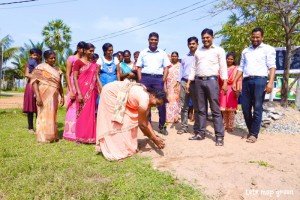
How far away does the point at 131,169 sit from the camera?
14.8ft

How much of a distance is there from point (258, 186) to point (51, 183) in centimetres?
230

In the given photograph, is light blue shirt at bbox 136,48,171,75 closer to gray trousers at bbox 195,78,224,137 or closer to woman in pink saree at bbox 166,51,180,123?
gray trousers at bbox 195,78,224,137

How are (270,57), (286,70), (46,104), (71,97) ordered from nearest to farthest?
1. (270,57)
2. (71,97)
3. (46,104)
4. (286,70)

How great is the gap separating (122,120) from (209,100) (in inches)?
58.0

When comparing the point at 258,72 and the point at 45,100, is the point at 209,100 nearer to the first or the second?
the point at 258,72

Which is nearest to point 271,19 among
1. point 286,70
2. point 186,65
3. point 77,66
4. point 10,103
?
point 286,70

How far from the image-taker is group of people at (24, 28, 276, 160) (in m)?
5.26

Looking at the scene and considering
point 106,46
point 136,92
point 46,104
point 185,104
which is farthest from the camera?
point 185,104

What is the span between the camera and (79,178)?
14.2 ft

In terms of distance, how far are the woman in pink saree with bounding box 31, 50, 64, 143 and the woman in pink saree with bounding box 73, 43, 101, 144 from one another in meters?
0.59

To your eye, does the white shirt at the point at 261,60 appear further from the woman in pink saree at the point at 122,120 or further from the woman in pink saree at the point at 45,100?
the woman in pink saree at the point at 45,100

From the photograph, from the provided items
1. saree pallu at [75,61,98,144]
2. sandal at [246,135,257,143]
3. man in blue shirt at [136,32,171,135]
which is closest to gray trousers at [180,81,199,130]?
man in blue shirt at [136,32,171,135]

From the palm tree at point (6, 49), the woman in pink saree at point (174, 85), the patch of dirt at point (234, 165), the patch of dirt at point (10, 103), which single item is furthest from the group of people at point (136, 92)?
the palm tree at point (6, 49)

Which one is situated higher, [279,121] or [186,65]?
[186,65]
